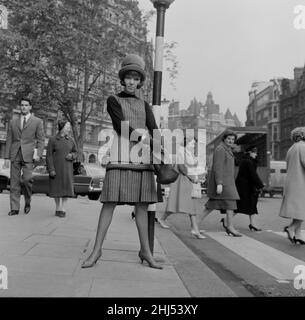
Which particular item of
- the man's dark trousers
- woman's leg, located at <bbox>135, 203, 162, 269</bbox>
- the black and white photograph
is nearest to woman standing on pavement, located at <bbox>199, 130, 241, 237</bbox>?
the black and white photograph

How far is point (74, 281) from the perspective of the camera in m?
3.33

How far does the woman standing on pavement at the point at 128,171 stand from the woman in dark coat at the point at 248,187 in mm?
4940


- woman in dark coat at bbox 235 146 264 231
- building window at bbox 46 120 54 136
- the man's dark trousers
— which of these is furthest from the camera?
building window at bbox 46 120 54 136

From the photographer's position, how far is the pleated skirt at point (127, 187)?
400cm

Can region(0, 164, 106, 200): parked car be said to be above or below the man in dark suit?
below

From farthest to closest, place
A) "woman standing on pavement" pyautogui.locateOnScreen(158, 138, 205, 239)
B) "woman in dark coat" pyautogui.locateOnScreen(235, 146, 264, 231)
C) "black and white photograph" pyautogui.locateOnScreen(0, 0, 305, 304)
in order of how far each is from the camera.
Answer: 1. "woman in dark coat" pyautogui.locateOnScreen(235, 146, 264, 231)
2. "woman standing on pavement" pyautogui.locateOnScreen(158, 138, 205, 239)
3. "black and white photograph" pyautogui.locateOnScreen(0, 0, 305, 304)

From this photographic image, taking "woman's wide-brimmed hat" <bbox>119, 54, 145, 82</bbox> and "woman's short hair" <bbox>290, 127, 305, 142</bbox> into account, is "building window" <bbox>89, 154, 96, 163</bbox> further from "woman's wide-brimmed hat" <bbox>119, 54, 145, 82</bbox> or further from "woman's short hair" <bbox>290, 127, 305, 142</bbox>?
"woman's wide-brimmed hat" <bbox>119, 54, 145, 82</bbox>

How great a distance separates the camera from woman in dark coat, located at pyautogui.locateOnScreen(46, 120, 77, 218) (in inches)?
304

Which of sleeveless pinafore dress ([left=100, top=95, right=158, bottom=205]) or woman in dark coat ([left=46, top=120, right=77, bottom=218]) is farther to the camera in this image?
woman in dark coat ([left=46, top=120, right=77, bottom=218])

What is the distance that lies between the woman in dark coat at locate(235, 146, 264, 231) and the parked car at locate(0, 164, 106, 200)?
8.48 metres

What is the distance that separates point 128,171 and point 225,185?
3.90 metres

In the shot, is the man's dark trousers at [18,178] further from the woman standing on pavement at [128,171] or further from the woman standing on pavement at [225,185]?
the woman standing on pavement at [128,171]

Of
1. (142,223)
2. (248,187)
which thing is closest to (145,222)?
(142,223)
